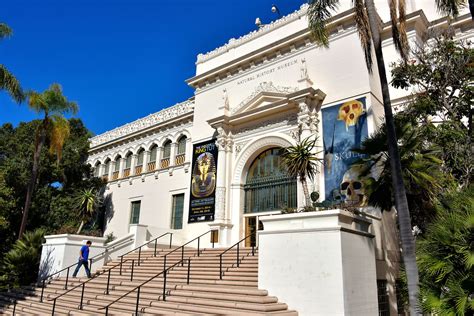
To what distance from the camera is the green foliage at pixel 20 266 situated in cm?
1848

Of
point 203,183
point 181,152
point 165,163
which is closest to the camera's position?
point 203,183

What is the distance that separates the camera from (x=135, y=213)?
90.5 feet

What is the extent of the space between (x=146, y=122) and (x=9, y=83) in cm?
1379

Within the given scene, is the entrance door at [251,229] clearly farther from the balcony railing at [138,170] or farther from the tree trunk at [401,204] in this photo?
the balcony railing at [138,170]

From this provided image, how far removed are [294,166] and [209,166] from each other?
848 cm

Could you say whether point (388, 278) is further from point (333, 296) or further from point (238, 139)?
point (238, 139)

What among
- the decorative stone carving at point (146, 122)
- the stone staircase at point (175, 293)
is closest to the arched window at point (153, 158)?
the decorative stone carving at point (146, 122)

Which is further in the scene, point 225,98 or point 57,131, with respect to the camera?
point 57,131

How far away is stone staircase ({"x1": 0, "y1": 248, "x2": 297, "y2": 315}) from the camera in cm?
942

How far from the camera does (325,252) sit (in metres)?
9.16

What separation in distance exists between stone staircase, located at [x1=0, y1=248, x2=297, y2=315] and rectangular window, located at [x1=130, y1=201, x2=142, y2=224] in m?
9.26

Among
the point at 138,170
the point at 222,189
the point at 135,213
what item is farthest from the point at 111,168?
the point at 222,189

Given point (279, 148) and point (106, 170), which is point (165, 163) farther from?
point (279, 148)

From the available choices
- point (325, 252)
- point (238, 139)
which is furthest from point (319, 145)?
point (325, 252)
